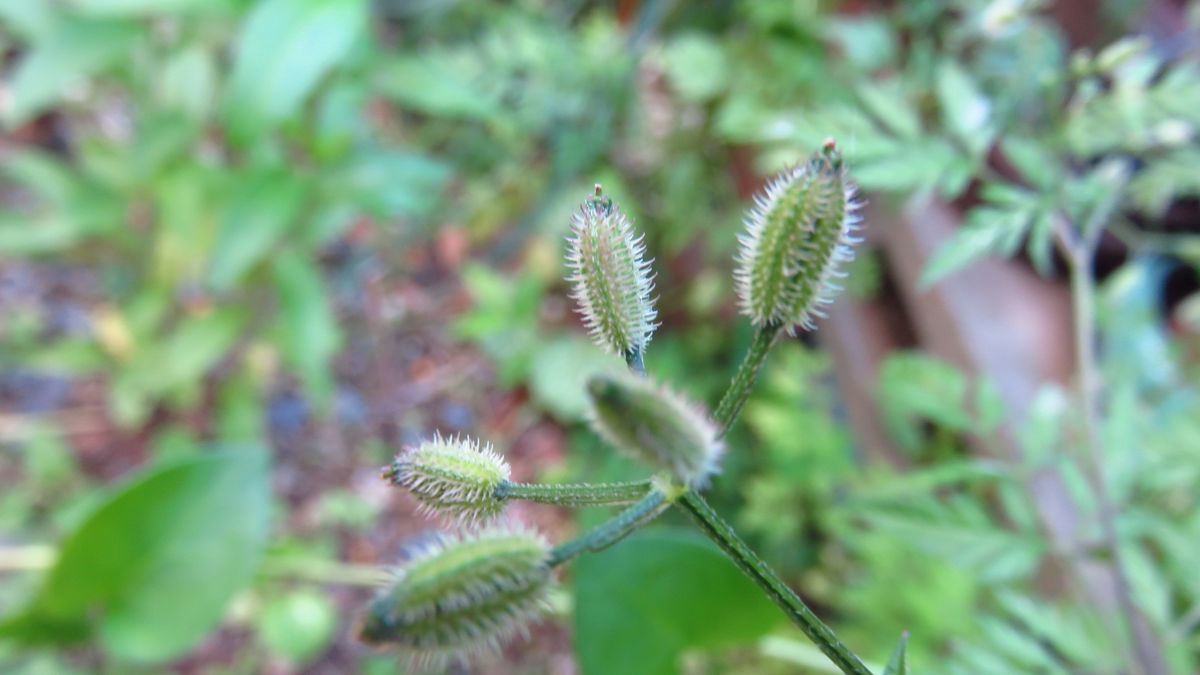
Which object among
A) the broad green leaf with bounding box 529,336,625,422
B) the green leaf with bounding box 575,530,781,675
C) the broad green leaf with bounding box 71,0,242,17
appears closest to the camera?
the green leaf with bounding box 575,530,781,675

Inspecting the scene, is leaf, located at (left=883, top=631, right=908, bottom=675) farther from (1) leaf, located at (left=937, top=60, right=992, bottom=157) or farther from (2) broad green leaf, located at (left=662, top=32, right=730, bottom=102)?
(2) broad green leaf, located at (left=662, top=32, right=730, bottom=102)

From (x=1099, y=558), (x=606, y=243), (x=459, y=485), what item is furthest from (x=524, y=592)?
(x=1099, y=558)

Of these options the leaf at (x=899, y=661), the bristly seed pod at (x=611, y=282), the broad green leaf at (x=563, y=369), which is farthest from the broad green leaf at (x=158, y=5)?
the leaf at (x=899, y=661)

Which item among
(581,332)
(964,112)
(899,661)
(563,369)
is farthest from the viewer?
(581,332)

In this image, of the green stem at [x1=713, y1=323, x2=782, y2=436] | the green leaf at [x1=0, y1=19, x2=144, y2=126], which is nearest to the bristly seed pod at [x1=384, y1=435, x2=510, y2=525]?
the green stem at [x1=713, y1=323, x2=782, y2=436]

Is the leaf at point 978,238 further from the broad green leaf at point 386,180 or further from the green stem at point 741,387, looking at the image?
the broad green leaf at point 386,180

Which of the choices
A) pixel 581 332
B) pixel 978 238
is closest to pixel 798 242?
pixel 978 238

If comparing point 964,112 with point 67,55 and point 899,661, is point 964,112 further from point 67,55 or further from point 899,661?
point 67,55
